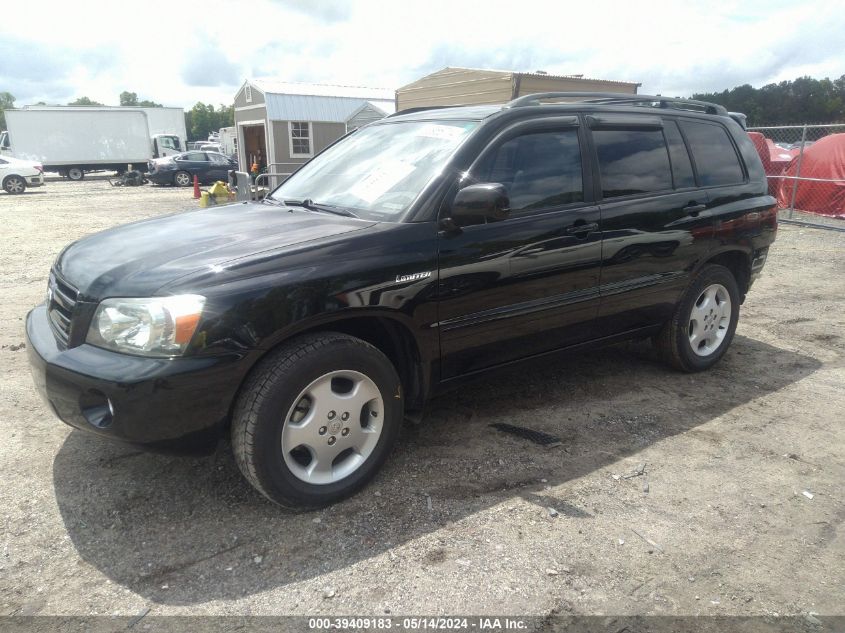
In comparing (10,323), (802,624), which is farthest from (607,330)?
(10,323)

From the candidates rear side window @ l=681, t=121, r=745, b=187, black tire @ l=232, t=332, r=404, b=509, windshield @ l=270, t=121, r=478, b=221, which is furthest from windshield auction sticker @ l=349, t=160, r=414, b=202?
rear side window @ l=681, t=121, r=745, b=187

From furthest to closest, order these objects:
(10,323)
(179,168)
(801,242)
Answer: (179,168), (801,242), (10,323)

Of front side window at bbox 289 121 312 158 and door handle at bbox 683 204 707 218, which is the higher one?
front side window at bbox 289 121 312 158

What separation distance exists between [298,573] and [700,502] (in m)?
1.96

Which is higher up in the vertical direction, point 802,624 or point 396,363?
point 396,363

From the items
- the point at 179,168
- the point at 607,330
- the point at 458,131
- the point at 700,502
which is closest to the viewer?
the point at 700,502

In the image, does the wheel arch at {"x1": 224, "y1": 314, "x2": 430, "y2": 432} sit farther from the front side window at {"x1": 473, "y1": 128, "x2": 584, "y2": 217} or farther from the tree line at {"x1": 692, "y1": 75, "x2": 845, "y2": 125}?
the tree line at {"x1": 692, "y1": 75, "x2": 845, "y2": 125}

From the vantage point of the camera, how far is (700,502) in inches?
124

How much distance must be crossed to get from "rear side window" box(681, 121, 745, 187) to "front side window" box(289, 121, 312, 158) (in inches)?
895

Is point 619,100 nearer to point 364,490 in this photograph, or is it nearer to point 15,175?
point 364,490

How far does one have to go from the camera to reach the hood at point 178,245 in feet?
9.02

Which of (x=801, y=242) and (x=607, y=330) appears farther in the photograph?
(x=801, y=242)

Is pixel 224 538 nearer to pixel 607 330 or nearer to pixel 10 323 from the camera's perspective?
pixel 607 330

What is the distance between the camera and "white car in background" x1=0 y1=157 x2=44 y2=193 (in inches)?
911
